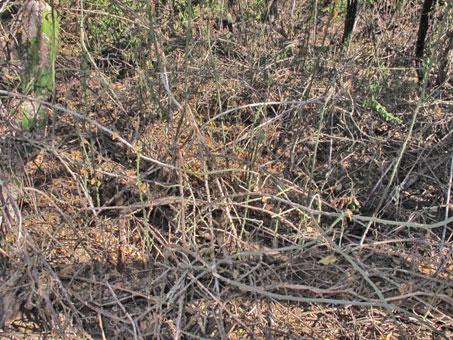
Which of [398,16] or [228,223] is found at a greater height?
[398,16]

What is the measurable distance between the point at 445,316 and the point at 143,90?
85.8 inches

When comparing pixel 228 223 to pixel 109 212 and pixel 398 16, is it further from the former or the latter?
pixel 398 16

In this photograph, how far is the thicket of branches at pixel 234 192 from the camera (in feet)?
6.43

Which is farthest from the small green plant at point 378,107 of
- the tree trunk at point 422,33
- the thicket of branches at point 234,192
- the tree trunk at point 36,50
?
the tree trunk at point 36,50

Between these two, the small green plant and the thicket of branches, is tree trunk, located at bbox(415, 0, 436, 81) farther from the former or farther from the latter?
the small green plant

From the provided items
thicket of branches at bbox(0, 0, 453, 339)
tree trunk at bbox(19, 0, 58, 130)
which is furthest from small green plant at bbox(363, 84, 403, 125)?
tree trunk at bbox(19, 0, 58, 130)

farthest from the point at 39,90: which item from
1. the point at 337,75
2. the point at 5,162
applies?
the point at 337,75

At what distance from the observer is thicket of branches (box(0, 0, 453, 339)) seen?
1961 mm

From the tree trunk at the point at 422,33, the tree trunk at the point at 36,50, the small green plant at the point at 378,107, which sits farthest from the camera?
the tree trunk at the point at 422,33

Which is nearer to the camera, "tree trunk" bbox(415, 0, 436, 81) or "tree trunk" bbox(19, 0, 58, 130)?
"tree trunk" bbox(19, 0, 58, 130)

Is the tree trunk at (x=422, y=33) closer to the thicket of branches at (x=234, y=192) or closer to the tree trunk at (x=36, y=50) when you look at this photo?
the thicket of branches at (x=234, y=192)

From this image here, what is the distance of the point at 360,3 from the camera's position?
10.9ft

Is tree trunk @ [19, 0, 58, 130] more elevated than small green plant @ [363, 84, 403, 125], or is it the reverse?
tree trunk @ [19, 0, 58, 130]

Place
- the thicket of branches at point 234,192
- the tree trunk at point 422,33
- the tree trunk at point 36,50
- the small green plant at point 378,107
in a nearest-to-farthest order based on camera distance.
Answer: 1. the thicket of branches at point 234,192
2. the tree trunk at point 36,50
3. the small green plant at point 378,107
4. the tree trunk at point 422,33
